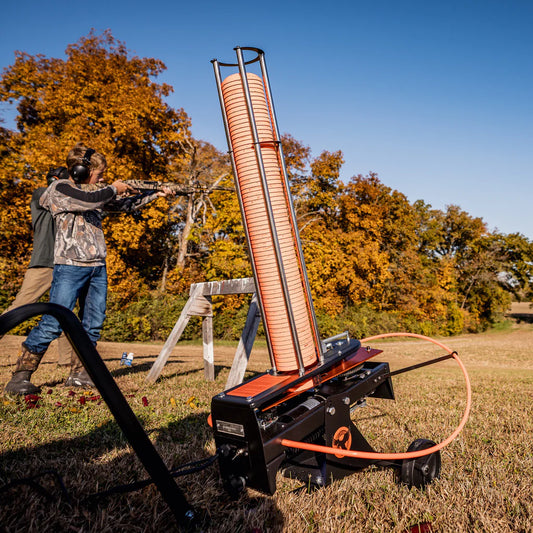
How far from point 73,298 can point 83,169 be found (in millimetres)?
1630

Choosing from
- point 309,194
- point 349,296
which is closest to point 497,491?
point 349,296

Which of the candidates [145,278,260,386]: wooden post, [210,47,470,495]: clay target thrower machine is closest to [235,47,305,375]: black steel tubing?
[210,47,470,495]: clay target thrower machine

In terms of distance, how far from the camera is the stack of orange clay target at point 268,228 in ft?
7.82

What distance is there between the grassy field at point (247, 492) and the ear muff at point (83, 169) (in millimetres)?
2600

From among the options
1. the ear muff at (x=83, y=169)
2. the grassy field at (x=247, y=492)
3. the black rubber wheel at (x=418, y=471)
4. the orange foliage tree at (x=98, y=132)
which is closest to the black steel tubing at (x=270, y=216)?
the grassy field at (x=247, y=492)

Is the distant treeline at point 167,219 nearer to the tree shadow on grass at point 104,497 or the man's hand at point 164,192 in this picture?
the man's hand at point 164,192

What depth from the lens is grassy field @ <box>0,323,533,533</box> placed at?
1.95 metres

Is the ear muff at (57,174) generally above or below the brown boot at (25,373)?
above

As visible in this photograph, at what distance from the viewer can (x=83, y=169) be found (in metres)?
4.81

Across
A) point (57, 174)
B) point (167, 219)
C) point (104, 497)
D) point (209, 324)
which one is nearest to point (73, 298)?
point (57, 174)

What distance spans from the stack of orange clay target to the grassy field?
2.68ft

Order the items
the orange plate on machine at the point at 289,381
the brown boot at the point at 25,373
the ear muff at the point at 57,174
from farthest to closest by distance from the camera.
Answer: the ear muff at the point at 57,174 < the brown boot at the point at 25,373 < the orange plate on machine at the point at 289,381

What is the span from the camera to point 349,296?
1059 inches

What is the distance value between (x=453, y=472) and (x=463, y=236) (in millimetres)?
46363
